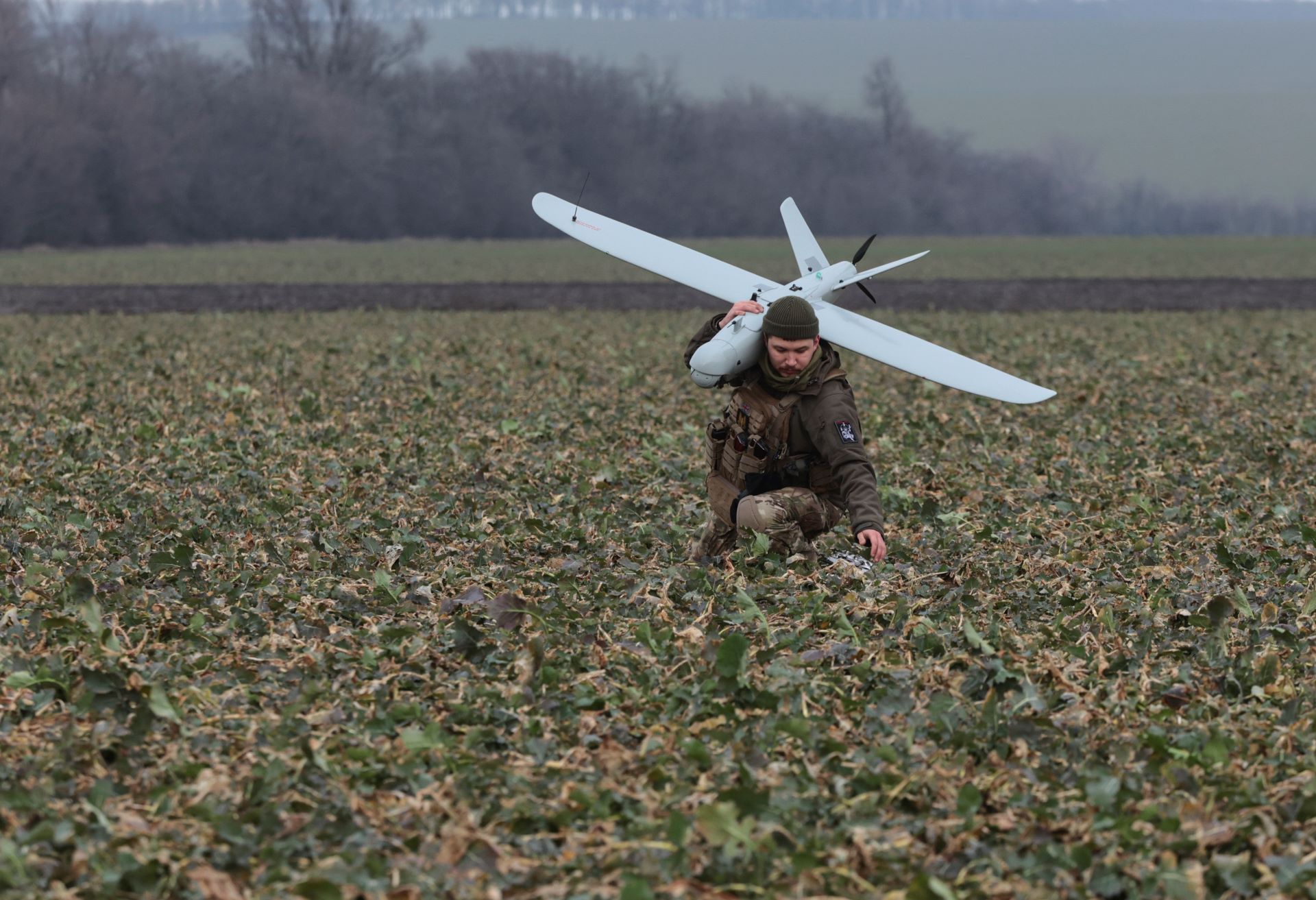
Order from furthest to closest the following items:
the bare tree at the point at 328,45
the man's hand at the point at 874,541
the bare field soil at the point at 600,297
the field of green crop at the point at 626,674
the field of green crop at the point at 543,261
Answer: the bare tree at the point at 328,45 → the field of green crop at the point at 543,261 → the bare field soil at the point at 600,297 → the man's hand at the point at 874,541 → the field of green crop at the point at 626,674

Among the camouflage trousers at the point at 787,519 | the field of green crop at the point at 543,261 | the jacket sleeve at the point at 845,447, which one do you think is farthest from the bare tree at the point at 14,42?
the jacket sleeve at the point at 845,447

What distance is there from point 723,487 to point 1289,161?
144387mm

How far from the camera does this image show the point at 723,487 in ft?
29.5

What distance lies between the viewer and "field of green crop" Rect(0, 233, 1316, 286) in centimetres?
4653

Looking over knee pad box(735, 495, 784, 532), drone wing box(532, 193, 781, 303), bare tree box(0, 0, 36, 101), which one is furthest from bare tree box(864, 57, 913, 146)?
knee pad box(735, 495, 784, 532)

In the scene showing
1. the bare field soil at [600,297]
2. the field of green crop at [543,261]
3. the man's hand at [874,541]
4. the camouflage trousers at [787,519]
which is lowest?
the field of green crop at [543,261]

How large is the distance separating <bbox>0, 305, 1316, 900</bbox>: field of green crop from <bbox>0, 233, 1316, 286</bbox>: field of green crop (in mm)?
31942

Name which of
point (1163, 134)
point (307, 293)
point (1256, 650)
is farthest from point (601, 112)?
point (1256, 650)

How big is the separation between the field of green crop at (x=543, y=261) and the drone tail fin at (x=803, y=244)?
113 ft

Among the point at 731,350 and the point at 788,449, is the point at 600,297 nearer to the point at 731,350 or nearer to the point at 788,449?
the point at 788,449

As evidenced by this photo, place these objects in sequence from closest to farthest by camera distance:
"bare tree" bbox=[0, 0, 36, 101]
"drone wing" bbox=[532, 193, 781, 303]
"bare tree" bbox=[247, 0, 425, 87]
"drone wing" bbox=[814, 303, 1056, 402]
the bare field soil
→ "drone wing" bbox=[814, 303, 1056, 402] < "drone wing" bbox=[532, 193, 781, 303] < the bare field soil < "bare tree" bbox=[0, 0, 36, 101] < "bare tree" bbox=[247, 0, 425, 87]

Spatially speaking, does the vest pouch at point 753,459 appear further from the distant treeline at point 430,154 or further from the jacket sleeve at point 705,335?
the distant treeline at point 430,154

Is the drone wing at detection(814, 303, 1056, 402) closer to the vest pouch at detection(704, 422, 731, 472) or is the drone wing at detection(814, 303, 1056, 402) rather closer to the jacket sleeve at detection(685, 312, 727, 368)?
the jacket sleeve at detection(685, 312, 727, 368)

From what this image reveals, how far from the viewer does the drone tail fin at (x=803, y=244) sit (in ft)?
29.5
